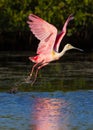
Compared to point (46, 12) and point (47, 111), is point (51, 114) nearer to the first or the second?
point (47, 111)

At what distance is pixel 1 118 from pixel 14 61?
15.6m

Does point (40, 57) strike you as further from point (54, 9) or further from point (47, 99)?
point (54, 9)

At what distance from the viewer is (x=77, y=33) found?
46906 mm

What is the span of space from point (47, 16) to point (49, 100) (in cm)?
2932

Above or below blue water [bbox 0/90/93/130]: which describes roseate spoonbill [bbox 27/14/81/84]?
above

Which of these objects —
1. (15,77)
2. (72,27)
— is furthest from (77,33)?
(15,77)

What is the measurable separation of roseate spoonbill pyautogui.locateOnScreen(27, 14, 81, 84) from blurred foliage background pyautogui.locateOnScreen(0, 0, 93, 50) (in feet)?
84.4

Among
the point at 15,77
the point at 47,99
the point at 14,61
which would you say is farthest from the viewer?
the point at 14,61

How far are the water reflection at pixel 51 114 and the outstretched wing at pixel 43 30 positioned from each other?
5.59 ft

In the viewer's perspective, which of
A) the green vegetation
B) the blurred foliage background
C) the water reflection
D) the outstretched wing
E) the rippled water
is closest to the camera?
the water reflection

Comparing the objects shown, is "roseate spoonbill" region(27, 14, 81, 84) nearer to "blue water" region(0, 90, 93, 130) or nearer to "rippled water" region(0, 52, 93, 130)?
"rippled water" region(0, 52, 93, 130)

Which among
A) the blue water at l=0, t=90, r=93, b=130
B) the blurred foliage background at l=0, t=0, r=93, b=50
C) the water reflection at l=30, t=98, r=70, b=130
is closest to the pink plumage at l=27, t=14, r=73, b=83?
the blue water at l=0, t=90, r=93, b=130

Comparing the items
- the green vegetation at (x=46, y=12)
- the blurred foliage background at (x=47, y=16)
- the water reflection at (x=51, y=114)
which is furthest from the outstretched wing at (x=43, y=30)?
the green vegetation at (x=46, y=12)

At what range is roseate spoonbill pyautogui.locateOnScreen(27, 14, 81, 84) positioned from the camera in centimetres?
1700
